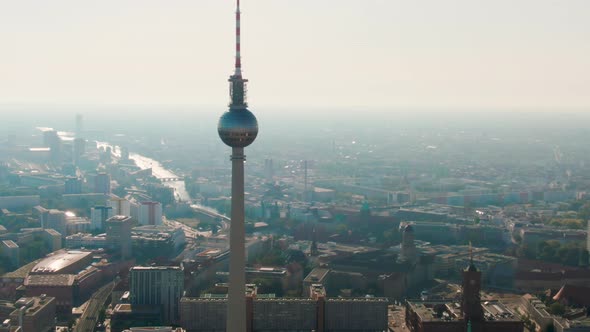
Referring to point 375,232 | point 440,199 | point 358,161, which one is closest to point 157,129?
point 358,161

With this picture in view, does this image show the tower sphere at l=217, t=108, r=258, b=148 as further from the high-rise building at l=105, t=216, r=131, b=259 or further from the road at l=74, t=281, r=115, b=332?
the high-rise building at l=105, t=216, r=131, b=259

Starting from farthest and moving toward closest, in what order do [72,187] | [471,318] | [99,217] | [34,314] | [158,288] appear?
[72,187], [99,217], [158,288], [34,314], [471,318]

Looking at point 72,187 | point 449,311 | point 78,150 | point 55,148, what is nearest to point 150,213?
point 72,187

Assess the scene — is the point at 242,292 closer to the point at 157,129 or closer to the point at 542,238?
the point at 542,238

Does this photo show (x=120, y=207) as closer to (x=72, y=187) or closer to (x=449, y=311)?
(x=72, y=187)

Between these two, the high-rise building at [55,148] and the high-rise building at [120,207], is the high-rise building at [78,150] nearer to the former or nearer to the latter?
the high-rise building at [55,148]
